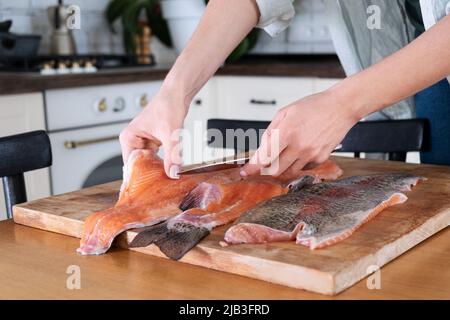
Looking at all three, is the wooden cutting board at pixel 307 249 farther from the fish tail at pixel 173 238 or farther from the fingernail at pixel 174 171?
the fingernail at pixel 174 171

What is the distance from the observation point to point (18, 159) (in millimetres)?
1274

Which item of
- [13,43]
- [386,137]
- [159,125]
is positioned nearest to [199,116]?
[13,43]

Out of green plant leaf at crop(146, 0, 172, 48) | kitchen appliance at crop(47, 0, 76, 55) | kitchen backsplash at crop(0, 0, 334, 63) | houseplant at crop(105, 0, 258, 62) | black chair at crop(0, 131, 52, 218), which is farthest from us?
green plant leaf at crop(146, 0, 172, 48)

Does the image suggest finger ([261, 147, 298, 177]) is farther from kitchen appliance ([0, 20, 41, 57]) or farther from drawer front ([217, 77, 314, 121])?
kitchen appliance ([0, 20, 41, 57])

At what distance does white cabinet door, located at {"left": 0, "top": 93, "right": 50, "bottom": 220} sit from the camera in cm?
214

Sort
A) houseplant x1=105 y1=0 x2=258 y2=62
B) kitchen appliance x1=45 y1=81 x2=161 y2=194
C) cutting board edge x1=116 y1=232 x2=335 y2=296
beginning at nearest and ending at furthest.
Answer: cutting board edge x1=116 y1=232 x2=335 y2=296 → kitchen appliance x1=45 y1=81 x2=161 y2=194 → houseplant x1=105 y1=0 x2=258 y2=62

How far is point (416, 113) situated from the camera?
1667mm

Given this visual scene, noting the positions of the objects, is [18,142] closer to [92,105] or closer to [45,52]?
[92,105]

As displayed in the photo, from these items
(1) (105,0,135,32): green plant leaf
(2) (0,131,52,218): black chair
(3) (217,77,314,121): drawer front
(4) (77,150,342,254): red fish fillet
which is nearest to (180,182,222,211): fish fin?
(4) (77,150,342,254): red fish fillet

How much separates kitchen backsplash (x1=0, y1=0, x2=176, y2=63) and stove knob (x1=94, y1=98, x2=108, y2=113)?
2.12ft

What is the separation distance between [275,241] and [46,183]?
1561 millimetres

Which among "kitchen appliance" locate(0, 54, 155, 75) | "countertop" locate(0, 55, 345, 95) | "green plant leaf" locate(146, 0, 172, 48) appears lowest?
"countertop" locate(0, 55, 345, 95)

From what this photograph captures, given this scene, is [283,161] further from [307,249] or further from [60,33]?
[60,33]
